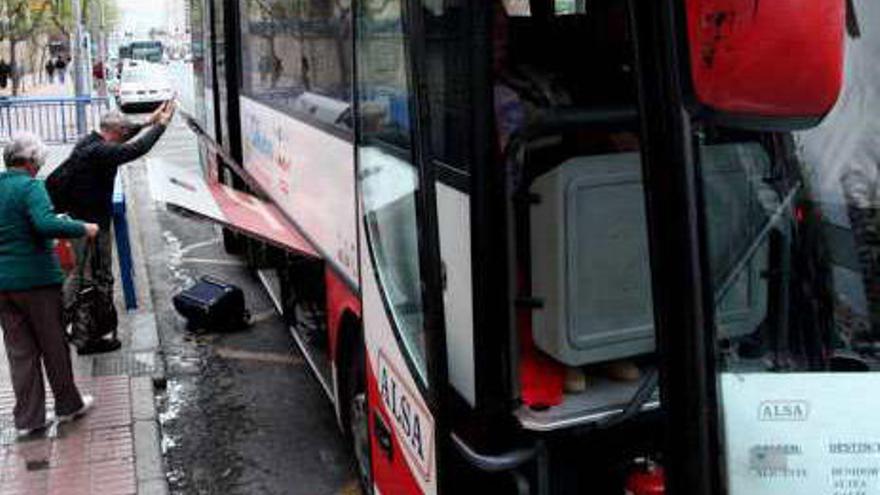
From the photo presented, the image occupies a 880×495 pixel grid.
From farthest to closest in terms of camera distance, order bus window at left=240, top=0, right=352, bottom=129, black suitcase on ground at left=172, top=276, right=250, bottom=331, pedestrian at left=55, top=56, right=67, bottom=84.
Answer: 1. pedestrian at left=55, top=56, right=67, bottom=84
2. black suitcase on ground at left=172, top=276, right=250, bottom=331
3. bus window at left=240, top=0, right=352, bottom=129

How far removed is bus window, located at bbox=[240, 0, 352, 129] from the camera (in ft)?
16.9

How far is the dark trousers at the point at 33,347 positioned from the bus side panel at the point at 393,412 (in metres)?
2.58

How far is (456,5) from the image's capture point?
262 cm

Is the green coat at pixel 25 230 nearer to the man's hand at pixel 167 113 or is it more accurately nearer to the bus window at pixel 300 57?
the bus window at pixel 300 57

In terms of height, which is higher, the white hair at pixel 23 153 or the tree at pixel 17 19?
the tree at pixel 17 19

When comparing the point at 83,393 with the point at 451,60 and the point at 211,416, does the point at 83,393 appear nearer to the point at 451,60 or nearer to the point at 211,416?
the point at 211,416

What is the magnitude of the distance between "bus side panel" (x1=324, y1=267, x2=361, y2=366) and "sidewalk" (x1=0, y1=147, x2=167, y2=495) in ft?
3.87

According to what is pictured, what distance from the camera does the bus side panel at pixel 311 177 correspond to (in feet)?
16.0

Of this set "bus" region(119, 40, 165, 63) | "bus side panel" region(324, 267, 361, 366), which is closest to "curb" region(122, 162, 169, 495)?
"bus side panel" region(324, 267, 361, 366)

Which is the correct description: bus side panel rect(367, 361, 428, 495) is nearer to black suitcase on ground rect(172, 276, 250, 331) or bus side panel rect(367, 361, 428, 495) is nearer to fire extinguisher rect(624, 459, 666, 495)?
fire extinguisher rect(624, 459, 666, 495)

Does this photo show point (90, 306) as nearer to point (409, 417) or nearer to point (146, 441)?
point (146, 441)

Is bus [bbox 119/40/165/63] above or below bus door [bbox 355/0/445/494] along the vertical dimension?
above

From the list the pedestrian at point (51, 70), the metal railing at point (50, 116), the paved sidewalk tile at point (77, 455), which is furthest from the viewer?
the pedestrian at point (51, 70)

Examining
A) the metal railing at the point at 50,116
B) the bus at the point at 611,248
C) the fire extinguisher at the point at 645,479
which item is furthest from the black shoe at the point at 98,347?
the metal railing at the point at 50,116
